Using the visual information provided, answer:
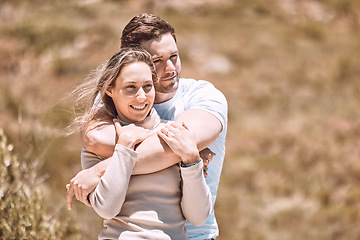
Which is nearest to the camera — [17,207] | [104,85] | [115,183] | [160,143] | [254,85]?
[115,183]

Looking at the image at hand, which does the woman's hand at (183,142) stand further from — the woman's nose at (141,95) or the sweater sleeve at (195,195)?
the woman's nose at (141,95)

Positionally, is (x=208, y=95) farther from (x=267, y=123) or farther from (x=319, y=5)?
(x=319, y=5)

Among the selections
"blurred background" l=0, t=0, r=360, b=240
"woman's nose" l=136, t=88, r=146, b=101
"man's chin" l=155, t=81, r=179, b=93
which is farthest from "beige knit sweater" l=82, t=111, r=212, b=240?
"blurred background" l=0, t=0, r=360, b=240

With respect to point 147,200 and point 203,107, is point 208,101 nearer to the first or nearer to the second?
point 203,107

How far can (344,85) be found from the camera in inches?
719

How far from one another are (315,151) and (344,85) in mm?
3634

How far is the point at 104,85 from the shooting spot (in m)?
2.35

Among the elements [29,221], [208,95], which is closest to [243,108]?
[29,221]

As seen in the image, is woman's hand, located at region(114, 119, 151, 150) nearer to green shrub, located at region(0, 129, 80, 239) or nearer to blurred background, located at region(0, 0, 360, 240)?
green shrub, located at region(0, 129, 80, 239)

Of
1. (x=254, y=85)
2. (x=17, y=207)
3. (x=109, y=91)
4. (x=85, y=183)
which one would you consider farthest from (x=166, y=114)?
(x=254, y=85)

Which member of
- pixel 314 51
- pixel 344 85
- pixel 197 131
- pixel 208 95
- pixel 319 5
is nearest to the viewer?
pixel 197 131

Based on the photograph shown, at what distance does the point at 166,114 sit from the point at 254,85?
51.4 feet

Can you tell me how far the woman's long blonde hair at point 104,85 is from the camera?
2.32m

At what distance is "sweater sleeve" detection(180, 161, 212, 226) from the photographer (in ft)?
7.16
